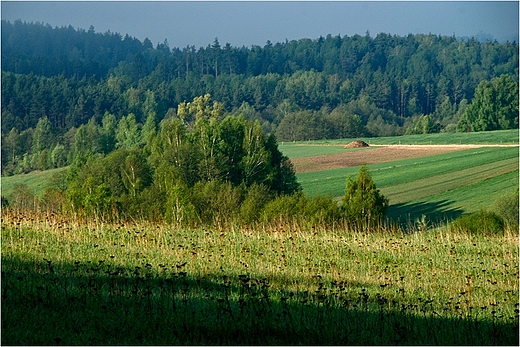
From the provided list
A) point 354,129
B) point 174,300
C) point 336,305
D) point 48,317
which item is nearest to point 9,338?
point 48,317

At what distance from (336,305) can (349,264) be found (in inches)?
125

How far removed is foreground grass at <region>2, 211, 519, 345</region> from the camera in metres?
7.54

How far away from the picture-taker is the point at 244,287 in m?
9.30

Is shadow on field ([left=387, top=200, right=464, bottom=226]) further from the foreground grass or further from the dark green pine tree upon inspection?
the foreground grass

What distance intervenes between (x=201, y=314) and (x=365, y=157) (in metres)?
86.0

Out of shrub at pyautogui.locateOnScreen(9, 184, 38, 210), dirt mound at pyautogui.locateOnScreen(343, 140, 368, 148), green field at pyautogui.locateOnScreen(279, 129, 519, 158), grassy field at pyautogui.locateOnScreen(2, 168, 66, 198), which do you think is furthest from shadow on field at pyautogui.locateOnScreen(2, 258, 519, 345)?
dirt mound at pyautogui.locateOnScreen(343, 140, 368, 148)

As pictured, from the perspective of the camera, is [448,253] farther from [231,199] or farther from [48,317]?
[231,199]

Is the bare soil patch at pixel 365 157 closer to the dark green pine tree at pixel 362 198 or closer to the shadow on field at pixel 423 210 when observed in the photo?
the shadow on field at pixel 423 210

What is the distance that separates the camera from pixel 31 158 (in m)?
121

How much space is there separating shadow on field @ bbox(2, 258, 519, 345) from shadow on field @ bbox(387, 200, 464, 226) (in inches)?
1961

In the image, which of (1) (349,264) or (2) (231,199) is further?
(2) (231,199)

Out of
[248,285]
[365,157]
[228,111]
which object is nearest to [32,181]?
[365,157]

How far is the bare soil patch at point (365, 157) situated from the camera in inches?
3425

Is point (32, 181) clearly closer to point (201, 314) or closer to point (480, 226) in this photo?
point (480, 226)
